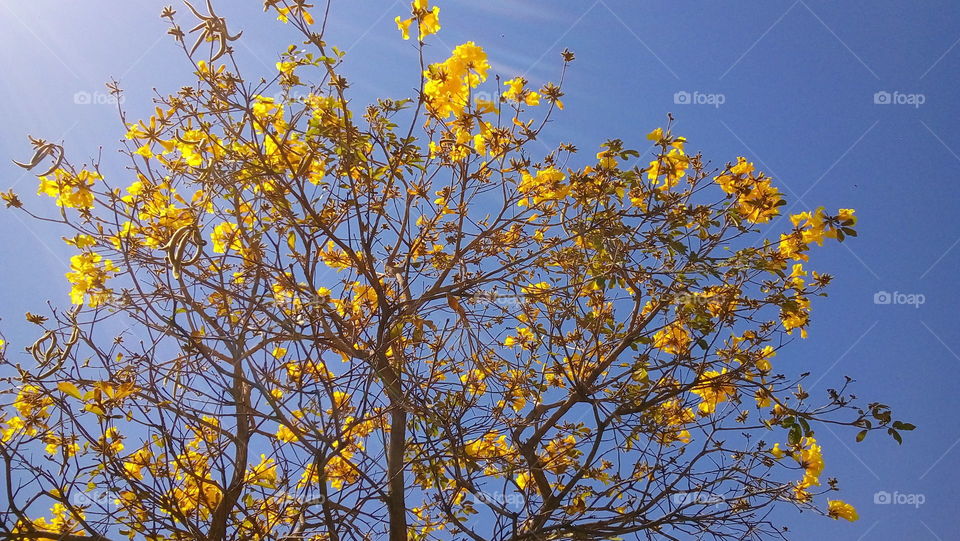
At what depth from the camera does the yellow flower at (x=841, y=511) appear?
2.88 m

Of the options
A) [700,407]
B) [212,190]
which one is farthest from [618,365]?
[212,190]

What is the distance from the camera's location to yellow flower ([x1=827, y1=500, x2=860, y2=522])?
2881 millimetres

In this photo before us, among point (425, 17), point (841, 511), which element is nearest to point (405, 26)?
point (425, 17)

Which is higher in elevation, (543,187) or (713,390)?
(543,187)

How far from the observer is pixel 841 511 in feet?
9.51

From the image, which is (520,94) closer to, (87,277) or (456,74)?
(456,74)

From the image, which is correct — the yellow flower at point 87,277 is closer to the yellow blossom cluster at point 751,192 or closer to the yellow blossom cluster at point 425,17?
the yellow blossom cluster at point 425,17

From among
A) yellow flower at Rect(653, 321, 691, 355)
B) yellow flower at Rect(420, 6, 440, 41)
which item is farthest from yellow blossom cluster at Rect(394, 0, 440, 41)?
yellow flower at Rect(653, 321, 691, 355)

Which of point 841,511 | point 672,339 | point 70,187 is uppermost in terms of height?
point 70,187

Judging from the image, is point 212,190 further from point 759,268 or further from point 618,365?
point 759,268

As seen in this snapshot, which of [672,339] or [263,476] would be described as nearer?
[263,476]

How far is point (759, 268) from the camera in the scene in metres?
2.68

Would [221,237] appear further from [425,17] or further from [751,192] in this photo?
[751,192]

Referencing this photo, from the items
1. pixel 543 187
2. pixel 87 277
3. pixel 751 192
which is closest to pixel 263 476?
pixel 87 277
